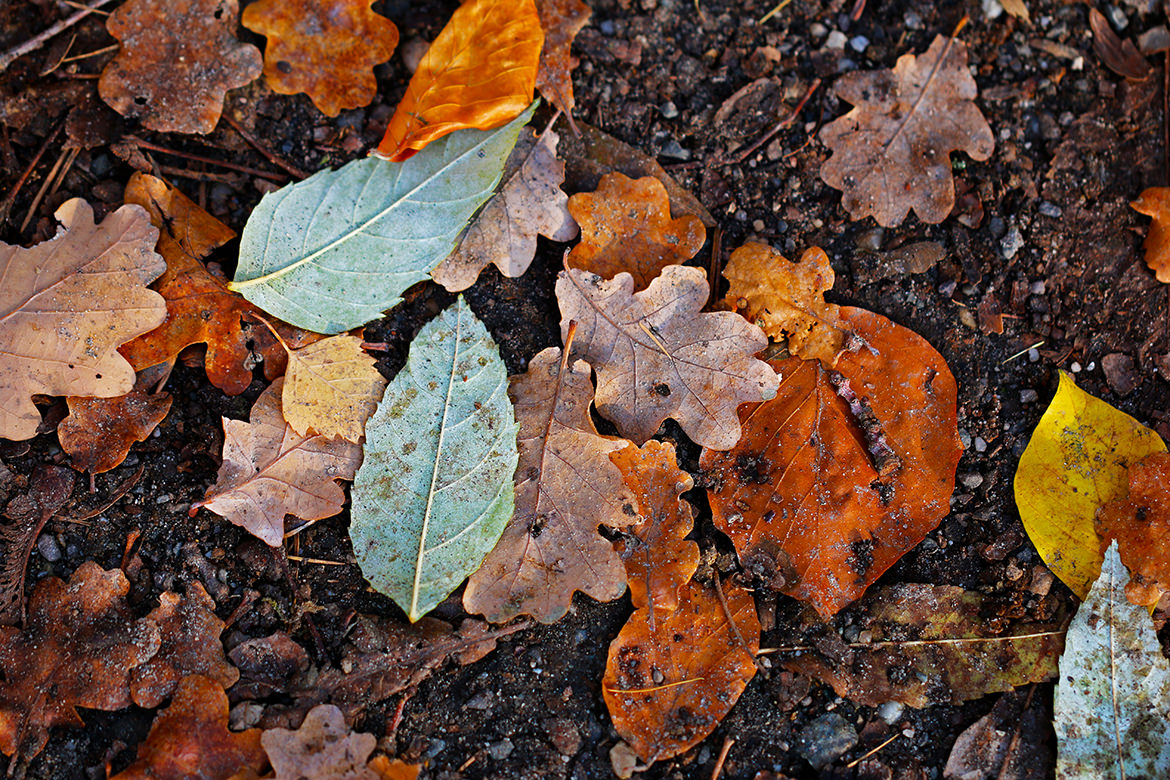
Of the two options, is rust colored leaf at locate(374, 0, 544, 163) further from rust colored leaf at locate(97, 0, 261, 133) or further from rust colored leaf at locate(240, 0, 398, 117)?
rust colored leaf at locate(97, 0, 261, 133)

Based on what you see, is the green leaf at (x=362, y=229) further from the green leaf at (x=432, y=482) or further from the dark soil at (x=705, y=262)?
the green leaf at (x=432, y=482)

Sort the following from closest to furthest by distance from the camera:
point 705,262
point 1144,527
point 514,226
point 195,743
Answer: point 195,743 → point 1144,527 → point 514,226 → point 705,262

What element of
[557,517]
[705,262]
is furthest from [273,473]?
[705,262]

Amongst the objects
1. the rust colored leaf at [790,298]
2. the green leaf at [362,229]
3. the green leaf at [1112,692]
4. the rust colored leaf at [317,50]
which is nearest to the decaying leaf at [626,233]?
the rust colored leaf at [790,298]

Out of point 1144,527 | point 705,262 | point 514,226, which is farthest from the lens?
point 705,262

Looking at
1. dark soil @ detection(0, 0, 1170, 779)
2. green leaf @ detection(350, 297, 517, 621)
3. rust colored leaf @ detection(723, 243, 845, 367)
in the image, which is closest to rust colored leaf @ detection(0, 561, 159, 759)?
dark soil @ detection(0, 0, 1170, 779)

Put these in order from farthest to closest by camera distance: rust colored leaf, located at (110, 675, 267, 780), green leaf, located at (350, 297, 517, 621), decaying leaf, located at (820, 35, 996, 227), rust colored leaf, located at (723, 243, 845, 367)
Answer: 1. decaying leaf, located at (820, 35, 996, 227)
2. rust colored leaf, located at (723, 243, 845, 367)
3. green leaf, located at (350, 297, 517, 621)
4. rust colored leaf, located at (110, 675, 267, 780)

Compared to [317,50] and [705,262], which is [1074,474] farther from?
[317,50]

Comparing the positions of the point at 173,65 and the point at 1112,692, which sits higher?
the point at 173,65
